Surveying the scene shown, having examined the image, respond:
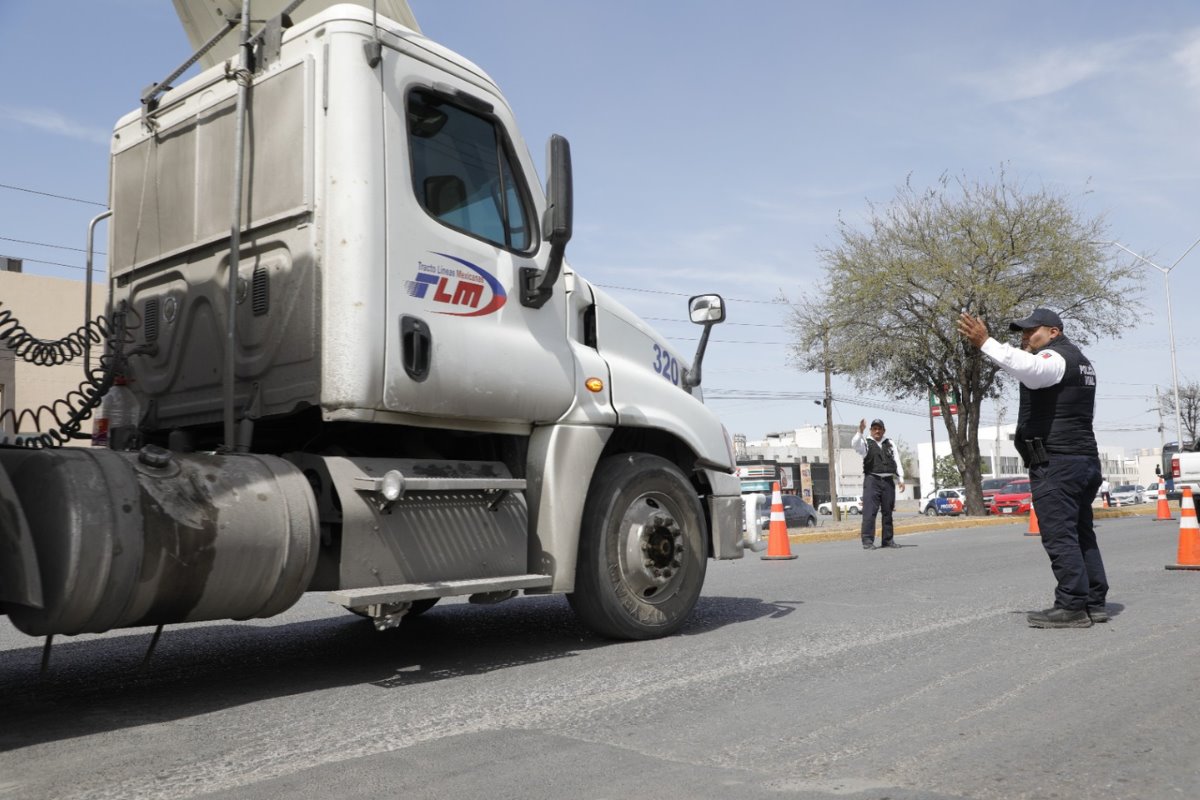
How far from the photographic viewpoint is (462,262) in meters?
4.99

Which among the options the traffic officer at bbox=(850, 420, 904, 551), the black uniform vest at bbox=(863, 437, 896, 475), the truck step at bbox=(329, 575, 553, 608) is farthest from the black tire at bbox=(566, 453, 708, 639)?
the black uniform vest at bbox=(863, 437, 896, 475)

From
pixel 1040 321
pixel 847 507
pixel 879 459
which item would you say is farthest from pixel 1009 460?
A: pixel 1040 321

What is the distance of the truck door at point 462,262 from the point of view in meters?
4.71

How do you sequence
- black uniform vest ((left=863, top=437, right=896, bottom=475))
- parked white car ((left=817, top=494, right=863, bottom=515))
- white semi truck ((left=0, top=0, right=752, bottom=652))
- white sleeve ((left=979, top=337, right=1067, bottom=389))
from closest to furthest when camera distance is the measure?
white semi truck ((left=0, top=0, right=752, bottom=652)), white sleeve ((left=979, top=337, right=1067, bottom=389)), black uniform vest ((left=863, top=437, right=896, bottom=475)), parked white car ((left=817, top=494, right=863, bottom=515))

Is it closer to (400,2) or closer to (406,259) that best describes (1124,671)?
Answer: (406,259)

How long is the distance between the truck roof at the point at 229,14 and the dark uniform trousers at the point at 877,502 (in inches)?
403

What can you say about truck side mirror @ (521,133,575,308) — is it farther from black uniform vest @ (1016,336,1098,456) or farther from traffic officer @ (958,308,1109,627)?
black uniform vest @ (1016,336,1098,456)

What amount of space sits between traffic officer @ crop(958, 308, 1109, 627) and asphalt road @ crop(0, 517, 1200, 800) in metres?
0.22

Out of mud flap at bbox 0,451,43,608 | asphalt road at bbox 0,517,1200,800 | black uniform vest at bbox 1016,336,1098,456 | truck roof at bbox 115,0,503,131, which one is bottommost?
asphalt road at bbox 0,517,1200,800

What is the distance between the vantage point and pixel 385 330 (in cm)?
458

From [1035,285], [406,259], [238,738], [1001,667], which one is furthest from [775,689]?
[1035,285]

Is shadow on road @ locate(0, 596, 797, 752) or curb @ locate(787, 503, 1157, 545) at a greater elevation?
curb @ locate(787, 503, 1157, 545)

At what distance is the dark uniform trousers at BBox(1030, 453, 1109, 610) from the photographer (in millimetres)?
5867

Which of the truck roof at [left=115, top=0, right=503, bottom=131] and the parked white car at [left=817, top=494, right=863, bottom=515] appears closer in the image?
the truck roof at [left=115, top=0, right=503, bottom=131]
